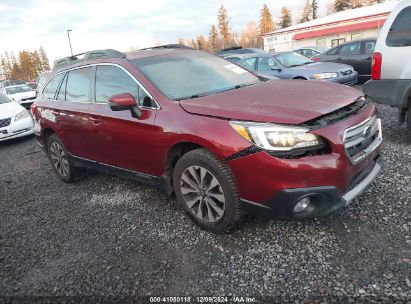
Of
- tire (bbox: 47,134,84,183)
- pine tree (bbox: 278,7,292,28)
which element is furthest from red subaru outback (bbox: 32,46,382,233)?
pine tree (bbox: 278,7,292,28)

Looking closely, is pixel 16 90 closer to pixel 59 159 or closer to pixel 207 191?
pixel 59 159

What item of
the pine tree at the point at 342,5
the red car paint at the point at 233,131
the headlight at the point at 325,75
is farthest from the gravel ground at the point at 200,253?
the pine tree at the point at 342,5

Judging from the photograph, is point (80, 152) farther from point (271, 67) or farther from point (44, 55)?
point (44, 55)

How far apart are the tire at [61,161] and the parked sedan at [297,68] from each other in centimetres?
540

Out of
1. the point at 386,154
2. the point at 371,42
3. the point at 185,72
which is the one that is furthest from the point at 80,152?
the point at 371,42

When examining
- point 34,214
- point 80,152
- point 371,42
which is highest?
point 371,42

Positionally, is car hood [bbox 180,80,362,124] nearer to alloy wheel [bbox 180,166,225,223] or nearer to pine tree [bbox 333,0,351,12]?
alloy wheel [bbox 180,166,225,223]

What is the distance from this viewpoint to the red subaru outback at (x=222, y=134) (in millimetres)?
2596

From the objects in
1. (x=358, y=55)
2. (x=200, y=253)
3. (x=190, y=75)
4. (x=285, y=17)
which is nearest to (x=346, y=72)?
(x=358, y=55)

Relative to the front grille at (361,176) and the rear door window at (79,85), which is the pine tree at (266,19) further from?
the front grille at (361,176)

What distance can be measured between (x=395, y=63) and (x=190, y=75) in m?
2.94

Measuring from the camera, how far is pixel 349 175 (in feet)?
8.86

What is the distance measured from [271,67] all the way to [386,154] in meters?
5.79

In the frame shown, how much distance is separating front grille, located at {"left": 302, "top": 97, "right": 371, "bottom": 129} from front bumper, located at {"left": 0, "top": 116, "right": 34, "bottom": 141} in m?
7.95
